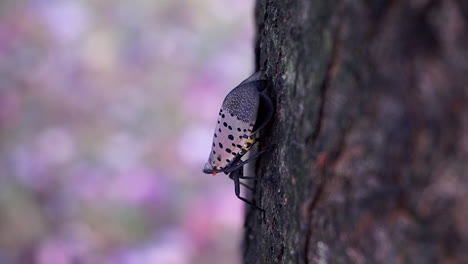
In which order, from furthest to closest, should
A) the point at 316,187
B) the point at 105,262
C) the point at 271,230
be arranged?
the point at 105,262, the point at 271,230, the point at 316,187

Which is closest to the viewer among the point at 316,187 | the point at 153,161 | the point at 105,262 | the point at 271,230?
the point at 316,187

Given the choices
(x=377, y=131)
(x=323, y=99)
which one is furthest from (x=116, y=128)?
(x=377, y=131)

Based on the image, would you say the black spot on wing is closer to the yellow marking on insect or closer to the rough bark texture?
the yellow marking on insect

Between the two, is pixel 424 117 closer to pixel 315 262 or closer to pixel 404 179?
pixel 404 179

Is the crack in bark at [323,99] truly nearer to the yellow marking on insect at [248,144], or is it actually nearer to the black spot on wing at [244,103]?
the black spot on wing at [244,103]

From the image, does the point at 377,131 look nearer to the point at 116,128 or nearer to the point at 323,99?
the point at 323,99

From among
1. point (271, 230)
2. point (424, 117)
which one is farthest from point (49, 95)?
point (424, 117)

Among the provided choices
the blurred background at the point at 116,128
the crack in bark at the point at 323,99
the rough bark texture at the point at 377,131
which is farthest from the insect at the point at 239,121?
the blurred background at the point at 116,128
